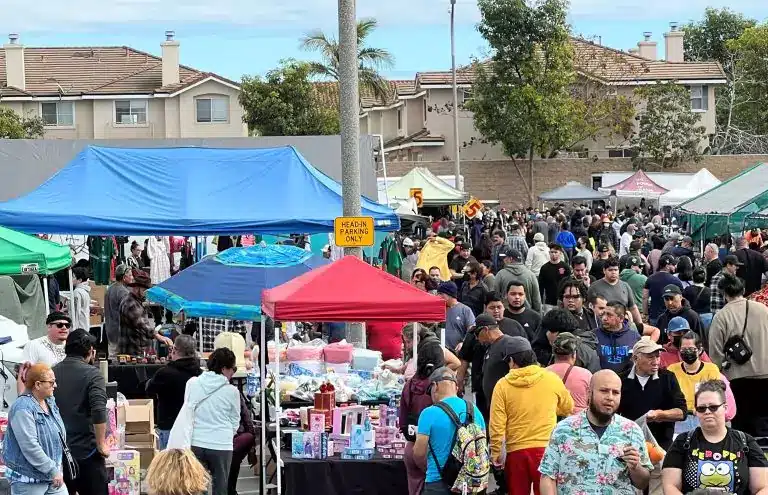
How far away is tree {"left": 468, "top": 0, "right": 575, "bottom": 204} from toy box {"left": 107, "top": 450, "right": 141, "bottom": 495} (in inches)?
1909

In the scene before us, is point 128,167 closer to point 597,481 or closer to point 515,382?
point 515,382

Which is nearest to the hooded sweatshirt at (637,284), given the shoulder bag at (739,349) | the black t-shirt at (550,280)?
the black t-shirt at (550,280)

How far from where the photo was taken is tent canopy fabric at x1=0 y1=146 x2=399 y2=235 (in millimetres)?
17125

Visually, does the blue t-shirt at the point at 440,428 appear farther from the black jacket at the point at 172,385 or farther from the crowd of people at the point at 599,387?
the black jacket at the point at 172,385

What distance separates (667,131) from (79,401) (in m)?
54.0

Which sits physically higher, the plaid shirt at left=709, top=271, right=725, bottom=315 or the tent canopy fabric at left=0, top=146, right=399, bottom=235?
the tent canopy fabric at left=0, top=146, right=399, bottom=235

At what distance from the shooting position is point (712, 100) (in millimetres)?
67938

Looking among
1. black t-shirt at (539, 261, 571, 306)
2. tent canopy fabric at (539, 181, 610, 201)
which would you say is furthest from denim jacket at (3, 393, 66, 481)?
tent canopy fabric at (539, 181, 610, 201)

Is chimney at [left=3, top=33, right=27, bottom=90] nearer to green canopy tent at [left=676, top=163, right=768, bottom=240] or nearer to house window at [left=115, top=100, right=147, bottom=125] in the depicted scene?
house window at [left=115, top=100, right=147, bottom=125]

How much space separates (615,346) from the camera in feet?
39.8

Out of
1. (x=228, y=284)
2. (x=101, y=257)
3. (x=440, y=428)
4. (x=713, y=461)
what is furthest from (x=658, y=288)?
(x=101, y=257)

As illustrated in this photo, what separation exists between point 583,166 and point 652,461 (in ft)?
181

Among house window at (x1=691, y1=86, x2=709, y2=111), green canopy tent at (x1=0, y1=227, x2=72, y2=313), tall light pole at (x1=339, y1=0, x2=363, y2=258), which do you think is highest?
house window at (x1=691, y1=86, x2=709, y2=111)

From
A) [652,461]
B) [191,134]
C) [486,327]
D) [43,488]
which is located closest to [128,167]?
[486,327]
